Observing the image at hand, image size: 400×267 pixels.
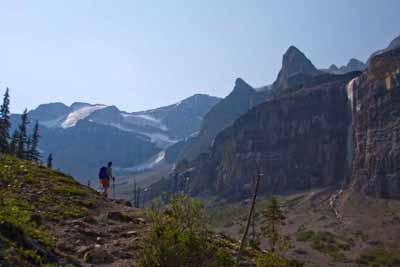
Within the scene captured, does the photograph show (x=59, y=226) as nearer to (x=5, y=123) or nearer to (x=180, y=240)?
(x=180, y=240)

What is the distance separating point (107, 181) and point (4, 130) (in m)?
47.9

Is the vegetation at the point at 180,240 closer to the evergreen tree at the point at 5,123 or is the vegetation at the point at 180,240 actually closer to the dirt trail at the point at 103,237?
the dirt trail at the point at 103,237

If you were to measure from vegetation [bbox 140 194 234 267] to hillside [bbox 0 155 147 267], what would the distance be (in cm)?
355

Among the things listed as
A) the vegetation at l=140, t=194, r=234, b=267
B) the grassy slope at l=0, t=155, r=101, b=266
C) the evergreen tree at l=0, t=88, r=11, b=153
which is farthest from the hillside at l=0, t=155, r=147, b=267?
the evergreen tree at l=0, t=88, r=11, b=153

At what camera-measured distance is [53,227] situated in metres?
21.1

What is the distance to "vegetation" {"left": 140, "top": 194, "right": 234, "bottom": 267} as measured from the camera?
41.9 feet

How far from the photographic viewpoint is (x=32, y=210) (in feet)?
74.9

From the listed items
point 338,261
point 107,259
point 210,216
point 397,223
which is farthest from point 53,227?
point 397,223

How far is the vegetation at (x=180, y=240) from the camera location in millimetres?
12781

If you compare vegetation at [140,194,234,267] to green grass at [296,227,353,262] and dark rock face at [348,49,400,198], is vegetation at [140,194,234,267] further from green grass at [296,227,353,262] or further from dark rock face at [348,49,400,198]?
dark rock face at [348,49,400,198]

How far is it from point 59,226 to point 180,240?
1035cm

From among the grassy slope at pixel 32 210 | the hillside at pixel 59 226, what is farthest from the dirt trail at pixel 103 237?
the grassy slope at pixel 32 210

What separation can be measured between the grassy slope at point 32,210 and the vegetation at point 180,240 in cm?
357

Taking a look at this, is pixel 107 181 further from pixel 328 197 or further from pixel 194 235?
→ pixel 328 197
